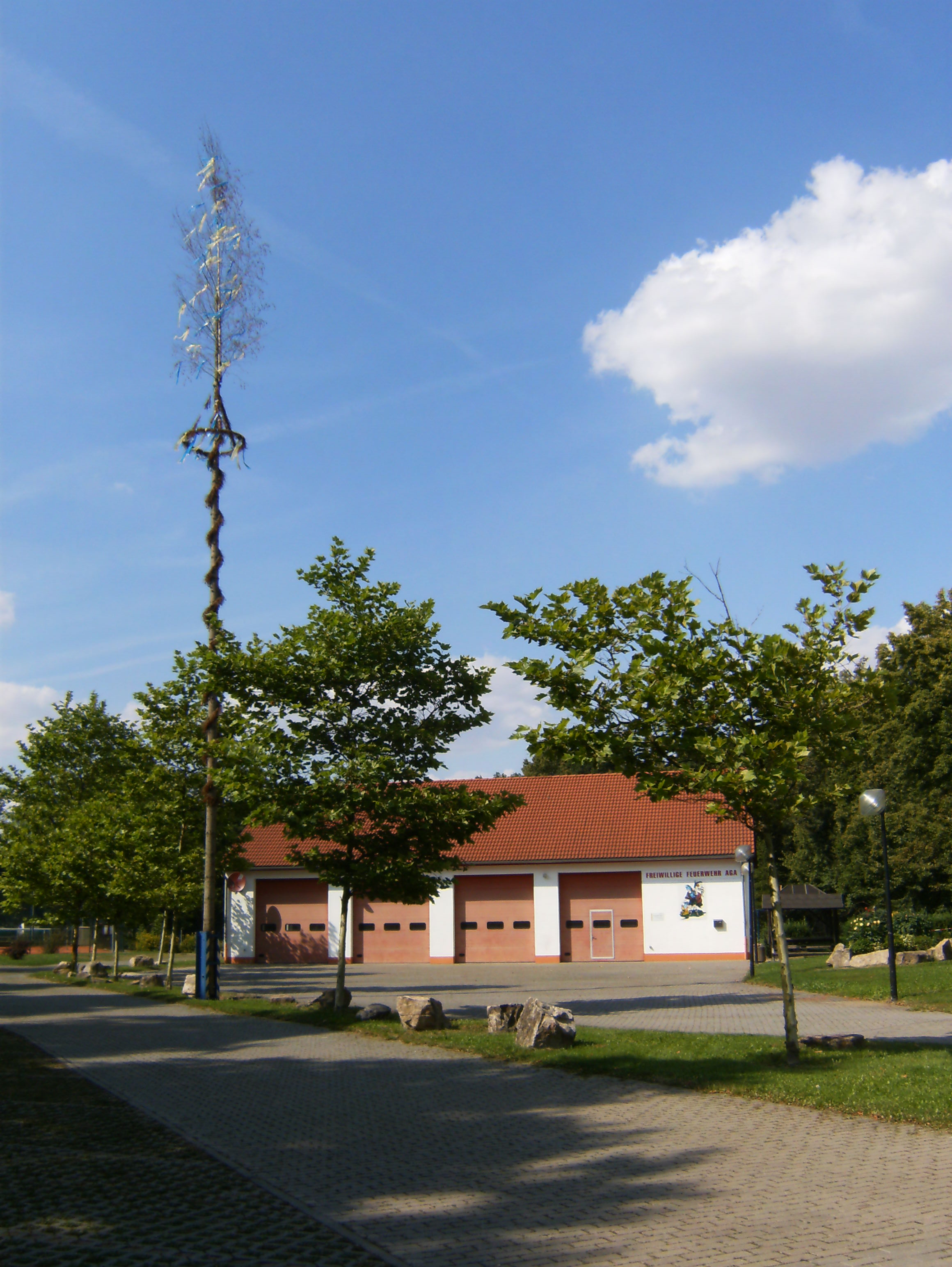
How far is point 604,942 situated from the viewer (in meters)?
36.0

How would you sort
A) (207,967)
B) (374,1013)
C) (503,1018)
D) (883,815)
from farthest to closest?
(207,967)
(883,815)
(374,1013)
(503,1018)

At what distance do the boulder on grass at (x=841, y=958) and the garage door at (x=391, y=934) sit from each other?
1474 cm

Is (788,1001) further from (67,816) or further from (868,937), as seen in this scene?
(67,816)

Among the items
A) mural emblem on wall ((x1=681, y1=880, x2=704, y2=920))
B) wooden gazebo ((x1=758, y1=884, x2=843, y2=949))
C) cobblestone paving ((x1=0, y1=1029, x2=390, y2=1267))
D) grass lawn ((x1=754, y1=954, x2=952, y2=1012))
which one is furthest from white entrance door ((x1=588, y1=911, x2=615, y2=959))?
cobblestone paving ((x1=0, y1=1029, x2=390, y2=1267))

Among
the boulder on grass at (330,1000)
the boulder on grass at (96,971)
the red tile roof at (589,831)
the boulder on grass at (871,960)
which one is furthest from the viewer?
the red tile roof at (589,831)

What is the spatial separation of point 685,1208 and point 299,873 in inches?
1378

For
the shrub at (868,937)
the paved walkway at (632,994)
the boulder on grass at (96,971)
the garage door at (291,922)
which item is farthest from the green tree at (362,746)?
the garage door at (291,922)

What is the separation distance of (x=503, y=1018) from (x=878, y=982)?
9653mm

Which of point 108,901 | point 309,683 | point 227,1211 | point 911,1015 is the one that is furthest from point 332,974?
point 227,1211

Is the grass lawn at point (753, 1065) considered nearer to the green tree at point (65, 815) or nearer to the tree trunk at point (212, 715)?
the tree trunk at point (212, 715)

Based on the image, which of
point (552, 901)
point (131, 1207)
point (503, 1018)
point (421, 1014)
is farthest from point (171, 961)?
point (131, 1207)

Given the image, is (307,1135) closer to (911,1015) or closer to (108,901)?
(911,1015)

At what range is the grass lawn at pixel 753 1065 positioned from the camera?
29.7 feet

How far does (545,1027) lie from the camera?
13.2 meters
